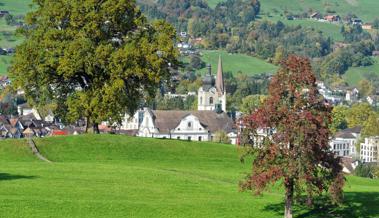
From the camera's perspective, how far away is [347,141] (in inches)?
6284

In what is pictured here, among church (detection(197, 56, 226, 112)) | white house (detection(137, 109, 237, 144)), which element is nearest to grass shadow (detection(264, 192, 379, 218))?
white house (detection(137, 109, 237, 144))

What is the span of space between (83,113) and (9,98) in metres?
134

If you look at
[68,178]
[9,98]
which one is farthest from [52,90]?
[9,98]

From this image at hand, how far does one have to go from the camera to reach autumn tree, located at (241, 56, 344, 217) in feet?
111

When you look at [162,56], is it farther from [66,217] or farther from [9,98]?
[9,98]

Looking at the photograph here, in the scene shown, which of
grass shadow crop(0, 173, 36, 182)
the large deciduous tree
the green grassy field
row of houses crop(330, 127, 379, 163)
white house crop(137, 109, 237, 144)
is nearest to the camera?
the green grassy field

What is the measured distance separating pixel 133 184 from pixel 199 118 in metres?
100

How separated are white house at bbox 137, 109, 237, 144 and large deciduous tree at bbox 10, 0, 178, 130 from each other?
78.1m

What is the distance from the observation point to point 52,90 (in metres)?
58.3

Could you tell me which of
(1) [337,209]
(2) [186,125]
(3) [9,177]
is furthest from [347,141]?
(1) [337,209]

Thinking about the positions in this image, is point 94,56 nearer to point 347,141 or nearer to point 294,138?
point 294,138

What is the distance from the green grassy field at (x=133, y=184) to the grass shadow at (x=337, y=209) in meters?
0.03

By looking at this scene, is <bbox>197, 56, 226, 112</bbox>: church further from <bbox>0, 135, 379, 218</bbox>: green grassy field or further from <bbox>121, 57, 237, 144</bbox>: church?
<bbox>0, 135, 379, 218</bbox>: green grassy field

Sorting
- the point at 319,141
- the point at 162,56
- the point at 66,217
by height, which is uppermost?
the point at 162,56
